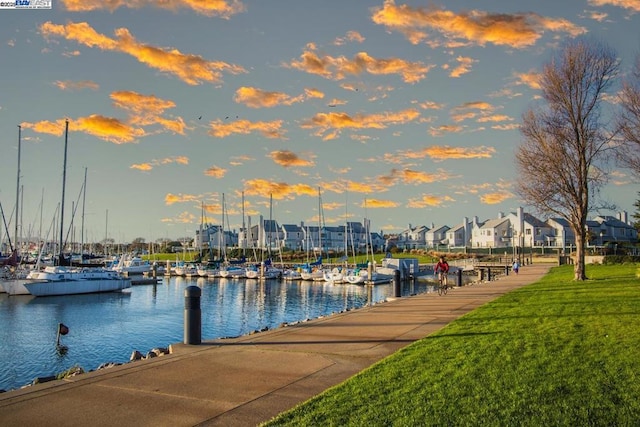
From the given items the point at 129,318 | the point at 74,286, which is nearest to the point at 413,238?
the point at 74,286

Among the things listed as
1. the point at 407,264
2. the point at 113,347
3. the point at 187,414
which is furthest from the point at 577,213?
A: the point at 407,264

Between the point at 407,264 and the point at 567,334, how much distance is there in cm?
6911

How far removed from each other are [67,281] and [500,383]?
56593 mm

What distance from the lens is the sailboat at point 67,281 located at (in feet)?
175

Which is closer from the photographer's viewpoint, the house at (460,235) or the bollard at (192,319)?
the bollard at (192,319)

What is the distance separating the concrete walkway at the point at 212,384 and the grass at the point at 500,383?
2.29ft

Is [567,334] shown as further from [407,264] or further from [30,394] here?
[407,264]

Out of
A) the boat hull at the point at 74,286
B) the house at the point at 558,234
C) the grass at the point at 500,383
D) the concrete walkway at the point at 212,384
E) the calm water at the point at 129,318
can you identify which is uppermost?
the house at the point at 558,234

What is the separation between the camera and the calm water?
24469 millimetres

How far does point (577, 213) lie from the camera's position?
3145cm

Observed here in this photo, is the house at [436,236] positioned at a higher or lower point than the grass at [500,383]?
higher

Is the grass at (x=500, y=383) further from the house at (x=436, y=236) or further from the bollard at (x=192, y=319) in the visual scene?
the house at (x=436, y=236)

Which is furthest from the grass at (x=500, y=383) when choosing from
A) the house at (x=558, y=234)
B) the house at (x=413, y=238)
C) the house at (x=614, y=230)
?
the house at (x=413, y=238)

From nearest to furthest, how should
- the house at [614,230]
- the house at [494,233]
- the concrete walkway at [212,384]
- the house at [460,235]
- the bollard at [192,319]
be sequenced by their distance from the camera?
1. the concrete walkway at [212,384]
2. the bollard at [192,319]
3. the house at [614,230]
4. the house at [494,233]
5. the house at [460,235]
